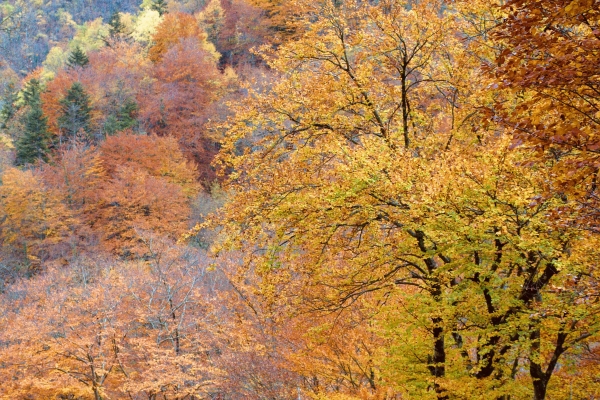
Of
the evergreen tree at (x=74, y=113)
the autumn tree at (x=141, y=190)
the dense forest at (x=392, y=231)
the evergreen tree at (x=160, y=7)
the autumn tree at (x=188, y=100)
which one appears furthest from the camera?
the evergreen tree at (x=160, y=7)

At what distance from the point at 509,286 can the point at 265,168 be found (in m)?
4.45

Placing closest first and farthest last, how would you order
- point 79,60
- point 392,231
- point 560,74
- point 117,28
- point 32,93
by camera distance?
point 560,74 → point 392,231 → point 32,93 → point 79,60 → point 117,28

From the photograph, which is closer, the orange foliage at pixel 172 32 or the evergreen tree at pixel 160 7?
the orange foliage at pixel 172 32

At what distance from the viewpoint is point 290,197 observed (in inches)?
342

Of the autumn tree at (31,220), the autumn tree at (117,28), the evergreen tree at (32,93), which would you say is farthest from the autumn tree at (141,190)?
the autumn tree at (117,28)

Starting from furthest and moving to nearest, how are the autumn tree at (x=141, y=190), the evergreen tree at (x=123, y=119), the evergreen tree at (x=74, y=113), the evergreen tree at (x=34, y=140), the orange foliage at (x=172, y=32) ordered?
the orange foliage at (x=172, y=32)
the evergreen tree at (x=74, y=113)
the evergreen tree at (x=123, y=119)
the evergreen tree at (x=34, y=140)
the autumn tree at (x=141, y=190)

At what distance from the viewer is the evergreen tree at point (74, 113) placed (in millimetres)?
42031

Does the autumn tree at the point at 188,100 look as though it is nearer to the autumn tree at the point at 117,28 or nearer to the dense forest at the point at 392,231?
the autumn tree at the point at 117,28

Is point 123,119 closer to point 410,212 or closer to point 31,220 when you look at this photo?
point 31,220

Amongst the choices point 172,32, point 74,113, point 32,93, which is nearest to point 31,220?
point 74,113

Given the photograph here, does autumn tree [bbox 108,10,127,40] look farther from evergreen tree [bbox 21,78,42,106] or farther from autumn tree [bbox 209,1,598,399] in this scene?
autumn tree [bbox 209,1,598,399]

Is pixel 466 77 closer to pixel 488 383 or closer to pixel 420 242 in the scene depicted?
pixel 420 242

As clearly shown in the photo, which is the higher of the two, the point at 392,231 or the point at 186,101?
the point at 392,231

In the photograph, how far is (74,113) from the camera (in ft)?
138
